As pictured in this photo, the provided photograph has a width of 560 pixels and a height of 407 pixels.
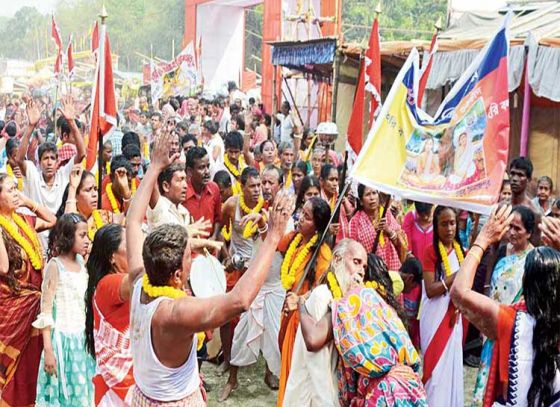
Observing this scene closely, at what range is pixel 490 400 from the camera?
329cm

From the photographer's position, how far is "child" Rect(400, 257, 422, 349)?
550 centimetres

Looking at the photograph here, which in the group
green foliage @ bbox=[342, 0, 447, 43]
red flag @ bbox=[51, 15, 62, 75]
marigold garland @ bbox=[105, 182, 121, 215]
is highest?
green foliage @ bbox=[342, 0, 447, 43]

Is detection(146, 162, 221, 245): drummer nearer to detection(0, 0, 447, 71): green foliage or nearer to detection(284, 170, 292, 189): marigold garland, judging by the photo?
detection(284, 170, 292, 189): marigold garland

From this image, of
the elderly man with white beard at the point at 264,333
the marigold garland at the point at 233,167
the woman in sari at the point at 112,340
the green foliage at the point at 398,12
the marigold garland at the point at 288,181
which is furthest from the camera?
the green foliage at the point at 398,12

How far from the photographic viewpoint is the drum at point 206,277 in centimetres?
496

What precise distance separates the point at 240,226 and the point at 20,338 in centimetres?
205

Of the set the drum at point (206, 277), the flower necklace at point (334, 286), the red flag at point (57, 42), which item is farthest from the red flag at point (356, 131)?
the red flag at point (57, 42)

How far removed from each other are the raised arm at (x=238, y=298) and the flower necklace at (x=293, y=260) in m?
2.26

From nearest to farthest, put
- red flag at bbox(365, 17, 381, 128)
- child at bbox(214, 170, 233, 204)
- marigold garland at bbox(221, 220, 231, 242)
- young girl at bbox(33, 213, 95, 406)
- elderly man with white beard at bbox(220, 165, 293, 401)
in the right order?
young girl at bbox(33, 213, 95, 406)
elderly man with white beard at bbox(220, 165, 293, 401)
red flag at bbox(365, 17, 381, 128)
marigold garland at bbox(221, 220, 231, 242)
child at bbox(214, 170, 233, 204)

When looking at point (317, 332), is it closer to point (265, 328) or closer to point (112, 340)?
point (112, 340)

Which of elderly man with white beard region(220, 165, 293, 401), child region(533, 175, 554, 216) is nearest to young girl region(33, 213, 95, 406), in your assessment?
elderly man with white beard region(220, 165, 293, 401)

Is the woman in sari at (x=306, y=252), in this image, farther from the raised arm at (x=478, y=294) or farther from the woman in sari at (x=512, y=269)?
the raised arm at (x=478, y=294)

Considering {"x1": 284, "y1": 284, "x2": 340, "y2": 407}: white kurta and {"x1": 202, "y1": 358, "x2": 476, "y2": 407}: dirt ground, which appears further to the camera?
{"x1": 202, "y1": 358, "x2": 476, "y2": 407}: dirt ground

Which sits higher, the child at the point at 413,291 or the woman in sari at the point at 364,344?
the woman in sari at the point at 364,344
